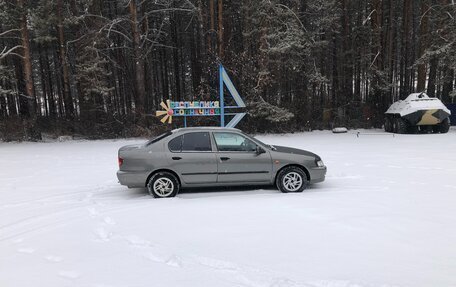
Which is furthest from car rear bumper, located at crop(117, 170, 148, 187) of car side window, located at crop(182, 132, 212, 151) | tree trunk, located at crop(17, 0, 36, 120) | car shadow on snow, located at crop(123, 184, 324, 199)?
tree trunk, located at crop(17, 0, 36, 120)

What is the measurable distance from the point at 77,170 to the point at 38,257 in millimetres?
6361

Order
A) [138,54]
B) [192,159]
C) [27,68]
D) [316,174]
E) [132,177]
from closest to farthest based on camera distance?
[132,177] < [192,159] < [316,174] < [27,68] < [138,54]

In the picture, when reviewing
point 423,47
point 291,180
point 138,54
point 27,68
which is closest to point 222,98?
point 138,54

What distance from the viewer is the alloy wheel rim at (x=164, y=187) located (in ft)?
23.4

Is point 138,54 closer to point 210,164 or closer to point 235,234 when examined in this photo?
point 210,164

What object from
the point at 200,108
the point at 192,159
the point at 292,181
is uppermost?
the point at 200,108

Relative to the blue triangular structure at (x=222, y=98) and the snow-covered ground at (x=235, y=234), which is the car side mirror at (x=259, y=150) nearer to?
the snow-covered ground at (x=235, y=234)

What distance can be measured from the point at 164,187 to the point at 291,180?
8.89 feet

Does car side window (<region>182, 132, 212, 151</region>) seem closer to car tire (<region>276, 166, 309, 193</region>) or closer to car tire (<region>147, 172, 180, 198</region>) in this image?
car tire (<region>147, 172, 180, 198</region>)

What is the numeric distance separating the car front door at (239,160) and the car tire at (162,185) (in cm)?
99

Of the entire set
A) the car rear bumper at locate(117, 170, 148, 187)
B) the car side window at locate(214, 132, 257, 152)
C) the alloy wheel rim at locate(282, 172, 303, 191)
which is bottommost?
the alloy wheel rim at locate(282, 172, 303, 191)

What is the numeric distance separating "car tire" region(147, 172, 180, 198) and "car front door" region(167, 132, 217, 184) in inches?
9.1

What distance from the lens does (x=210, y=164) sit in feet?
23.7

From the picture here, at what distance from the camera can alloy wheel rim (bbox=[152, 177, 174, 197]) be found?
7.14 m
